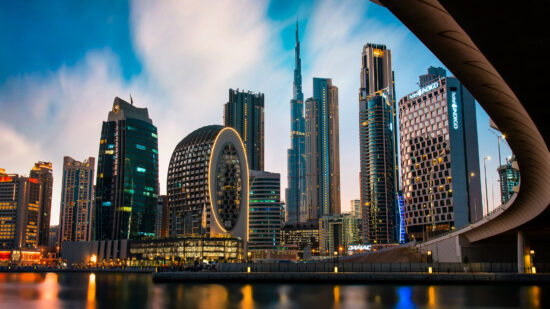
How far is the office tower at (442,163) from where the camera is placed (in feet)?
562

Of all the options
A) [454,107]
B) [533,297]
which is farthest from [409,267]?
[454,107]

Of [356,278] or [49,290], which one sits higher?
[356,278]

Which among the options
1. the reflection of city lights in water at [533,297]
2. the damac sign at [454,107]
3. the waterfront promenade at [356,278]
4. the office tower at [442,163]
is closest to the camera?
the reflection of city lights in water at [533,297]

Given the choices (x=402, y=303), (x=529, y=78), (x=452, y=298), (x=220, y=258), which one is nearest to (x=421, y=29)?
(x=529, y=78)

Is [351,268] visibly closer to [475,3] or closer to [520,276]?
[520,276]

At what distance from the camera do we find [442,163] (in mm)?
176875

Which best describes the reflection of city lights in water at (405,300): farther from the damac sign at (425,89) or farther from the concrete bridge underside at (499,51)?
the damac sign at (425,89)

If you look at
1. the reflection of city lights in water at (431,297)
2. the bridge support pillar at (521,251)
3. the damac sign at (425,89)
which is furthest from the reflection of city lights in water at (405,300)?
the damac sign at (425,89)

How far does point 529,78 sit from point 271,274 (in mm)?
75429

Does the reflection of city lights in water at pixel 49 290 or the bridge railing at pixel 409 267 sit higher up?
the bridge railing at pixel 409 267

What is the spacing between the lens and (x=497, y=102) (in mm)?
24172

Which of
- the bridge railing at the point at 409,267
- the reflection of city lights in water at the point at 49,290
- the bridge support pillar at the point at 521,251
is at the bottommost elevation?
the reflection of city lights in water at the point at 49,290

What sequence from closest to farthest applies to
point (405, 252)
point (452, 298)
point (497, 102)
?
point (497, 102)
point (452, 298)
point (405, 252)

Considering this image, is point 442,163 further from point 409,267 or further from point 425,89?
point 409,267
